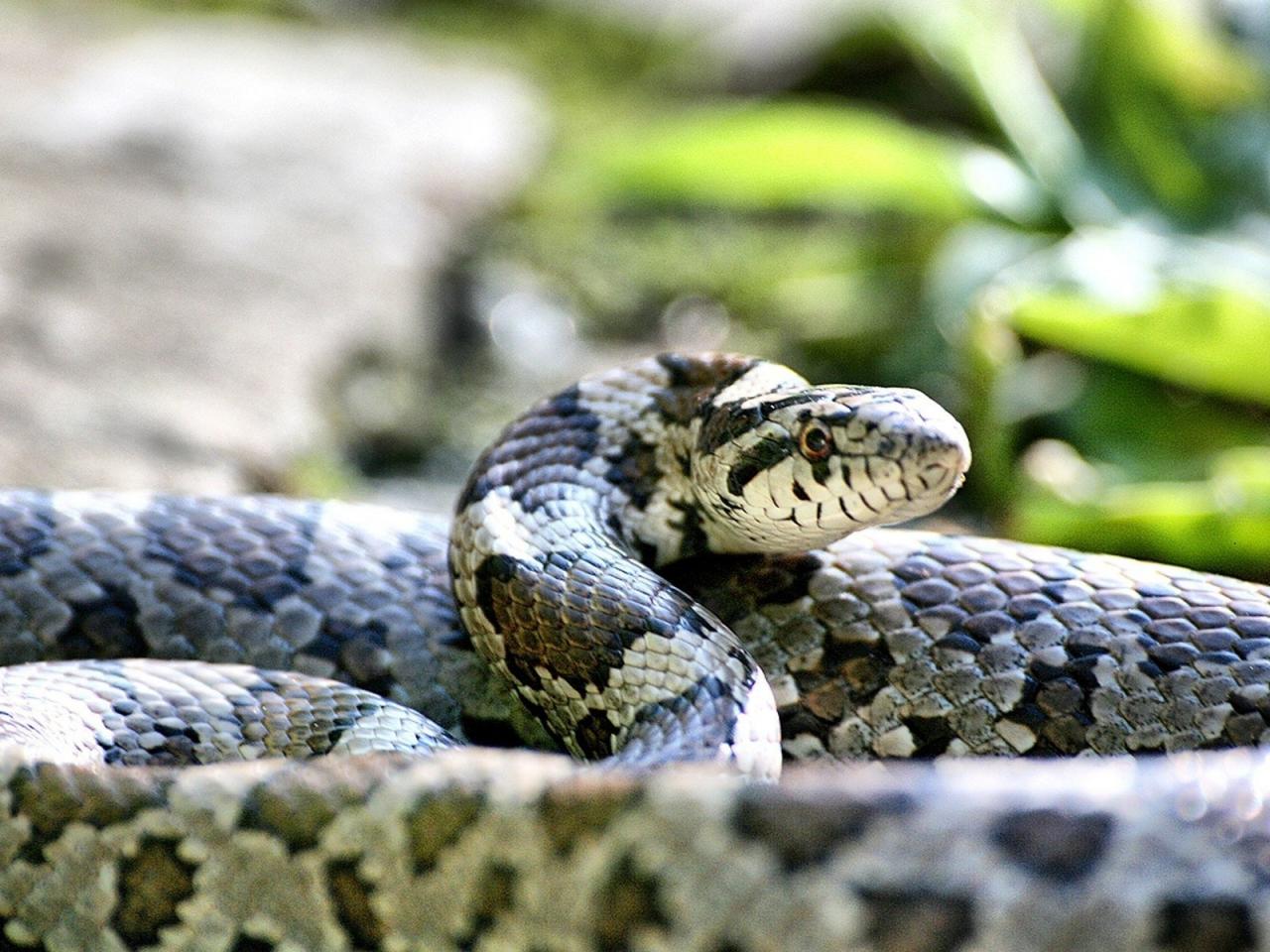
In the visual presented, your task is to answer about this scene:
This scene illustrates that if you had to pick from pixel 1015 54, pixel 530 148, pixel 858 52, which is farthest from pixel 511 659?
pixel 858 52

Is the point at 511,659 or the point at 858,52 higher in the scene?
the point at 858,52

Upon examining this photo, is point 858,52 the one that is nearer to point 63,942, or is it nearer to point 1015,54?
point 1015,54

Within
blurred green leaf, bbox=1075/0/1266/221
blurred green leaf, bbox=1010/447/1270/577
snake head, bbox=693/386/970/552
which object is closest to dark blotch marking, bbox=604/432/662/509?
snake head, bbox=693/386/970/552

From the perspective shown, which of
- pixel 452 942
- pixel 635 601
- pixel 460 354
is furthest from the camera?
pixel 460 354

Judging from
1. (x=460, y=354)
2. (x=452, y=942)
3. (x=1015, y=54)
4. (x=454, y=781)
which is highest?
(x=1015, y=54)

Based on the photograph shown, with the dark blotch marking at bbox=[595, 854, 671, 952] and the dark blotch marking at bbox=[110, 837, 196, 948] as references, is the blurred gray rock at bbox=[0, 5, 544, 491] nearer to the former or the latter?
the dark blotch marking at bbox=[110, 837, 196, 948]

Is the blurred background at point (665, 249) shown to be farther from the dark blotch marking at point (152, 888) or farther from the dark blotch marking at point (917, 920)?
the dark blotch marking at point (917, 920)
